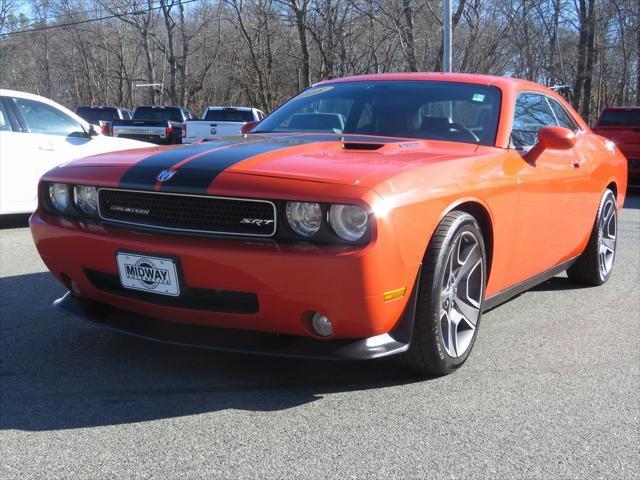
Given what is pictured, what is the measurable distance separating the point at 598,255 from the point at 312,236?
132 inches

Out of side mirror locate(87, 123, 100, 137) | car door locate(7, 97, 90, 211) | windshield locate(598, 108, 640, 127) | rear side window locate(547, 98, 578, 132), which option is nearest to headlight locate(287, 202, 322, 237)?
rear side window locate(547, 98, 578, 132)

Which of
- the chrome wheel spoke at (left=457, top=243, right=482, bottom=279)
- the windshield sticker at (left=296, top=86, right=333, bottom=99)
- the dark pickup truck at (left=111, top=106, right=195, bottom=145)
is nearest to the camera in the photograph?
the chrome wheel spoke at (left=457, top=243, right=482, bottom=279)

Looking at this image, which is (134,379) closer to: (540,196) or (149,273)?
(149,273)

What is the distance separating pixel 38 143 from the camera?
8.23 metres

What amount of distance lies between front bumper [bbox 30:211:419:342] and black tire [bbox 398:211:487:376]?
12 centimetres

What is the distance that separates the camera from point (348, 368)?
3.57 metres

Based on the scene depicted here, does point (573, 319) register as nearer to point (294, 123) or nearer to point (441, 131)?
point (441, 131)

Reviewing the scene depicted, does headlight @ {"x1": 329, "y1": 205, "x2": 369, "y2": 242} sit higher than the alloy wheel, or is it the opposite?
headlight @ {"x1": 329, "y1": 205, "x2": 369, "y2": 242}

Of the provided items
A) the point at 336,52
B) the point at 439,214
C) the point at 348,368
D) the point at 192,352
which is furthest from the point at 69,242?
the point at 336,52

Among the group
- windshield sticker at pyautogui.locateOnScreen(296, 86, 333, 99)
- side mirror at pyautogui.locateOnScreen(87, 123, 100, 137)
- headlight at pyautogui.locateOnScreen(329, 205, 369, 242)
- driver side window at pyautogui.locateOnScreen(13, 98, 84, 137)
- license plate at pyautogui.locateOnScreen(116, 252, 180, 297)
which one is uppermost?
windshield sticker at pyautogui.locateOnScreen(296, 86, 333, 99)

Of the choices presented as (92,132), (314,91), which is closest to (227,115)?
(92,132)

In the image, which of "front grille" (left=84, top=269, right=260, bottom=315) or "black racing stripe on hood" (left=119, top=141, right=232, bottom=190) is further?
A: "black racing stripe on hood" (left=119, top=141, right=232, bottom=190)

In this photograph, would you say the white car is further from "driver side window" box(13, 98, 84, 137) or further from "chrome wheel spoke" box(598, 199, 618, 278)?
"chrome wheel spoke" box(598, 199, 618, 278)

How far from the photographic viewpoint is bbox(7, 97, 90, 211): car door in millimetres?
8078
